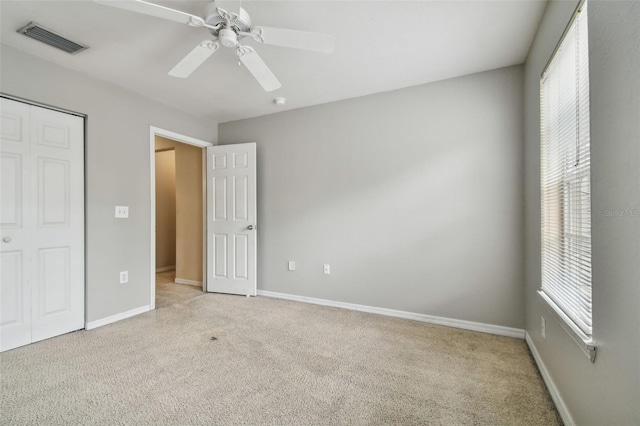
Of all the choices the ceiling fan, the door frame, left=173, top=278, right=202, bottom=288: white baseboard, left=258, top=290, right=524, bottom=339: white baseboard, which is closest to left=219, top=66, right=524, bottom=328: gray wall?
left=258, top=290, right=524, bottom=339: white baseboard

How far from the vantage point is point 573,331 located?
141 cm

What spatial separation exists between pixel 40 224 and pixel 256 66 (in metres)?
2.35

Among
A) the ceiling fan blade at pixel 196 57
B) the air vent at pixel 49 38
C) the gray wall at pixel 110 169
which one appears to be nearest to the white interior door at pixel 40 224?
the gray wall at pixel 110 169

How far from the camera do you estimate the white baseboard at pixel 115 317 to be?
283cm

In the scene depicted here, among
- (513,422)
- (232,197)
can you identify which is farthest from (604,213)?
(232,197)

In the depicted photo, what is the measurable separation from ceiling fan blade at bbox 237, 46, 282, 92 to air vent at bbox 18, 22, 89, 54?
57.1 inches

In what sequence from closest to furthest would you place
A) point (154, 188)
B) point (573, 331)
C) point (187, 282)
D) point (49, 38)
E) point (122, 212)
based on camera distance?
point (573, 331) → point (49, 38) → point (122, 212) → point (154, 188) → point (187, 282)

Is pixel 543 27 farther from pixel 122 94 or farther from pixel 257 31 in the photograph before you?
pixel 122 94

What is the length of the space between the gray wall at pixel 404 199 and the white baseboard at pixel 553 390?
20.5 inches

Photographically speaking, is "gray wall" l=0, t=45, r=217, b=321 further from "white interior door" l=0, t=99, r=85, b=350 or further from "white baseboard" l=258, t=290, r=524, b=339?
"white baseboard" l=258, t=290, r=524, b=339

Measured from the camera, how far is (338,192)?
11.5 feet

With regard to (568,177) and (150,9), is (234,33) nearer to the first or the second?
(150,9)

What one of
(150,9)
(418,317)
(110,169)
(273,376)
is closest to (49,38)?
(110,169)

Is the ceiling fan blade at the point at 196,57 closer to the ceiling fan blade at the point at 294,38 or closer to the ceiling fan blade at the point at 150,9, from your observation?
the ceiling fan blade at the point at 150,9
